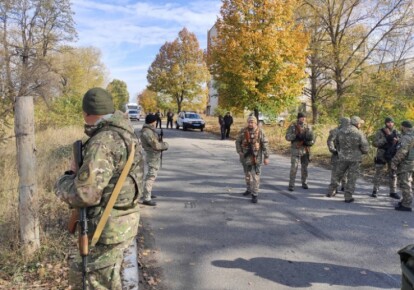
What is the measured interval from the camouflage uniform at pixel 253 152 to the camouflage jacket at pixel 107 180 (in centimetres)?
480

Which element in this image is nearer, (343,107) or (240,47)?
(343,107)

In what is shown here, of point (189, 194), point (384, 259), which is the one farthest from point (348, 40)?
point (384, 259)

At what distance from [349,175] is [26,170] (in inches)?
239

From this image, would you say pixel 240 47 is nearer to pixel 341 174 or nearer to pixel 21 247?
pixel 341 174

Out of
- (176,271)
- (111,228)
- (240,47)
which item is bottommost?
(176,271)

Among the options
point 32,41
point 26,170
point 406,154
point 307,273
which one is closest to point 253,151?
point 406,154

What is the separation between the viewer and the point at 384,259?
15.1 ft

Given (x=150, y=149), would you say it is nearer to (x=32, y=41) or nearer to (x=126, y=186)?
(x=126, y=186)

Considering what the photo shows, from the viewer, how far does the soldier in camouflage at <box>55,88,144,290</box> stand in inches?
93.4

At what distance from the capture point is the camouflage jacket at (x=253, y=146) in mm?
7316

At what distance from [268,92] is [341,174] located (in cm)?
1274

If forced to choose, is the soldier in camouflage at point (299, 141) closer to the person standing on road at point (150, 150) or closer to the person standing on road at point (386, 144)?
the person standing on road at point (386, 144)

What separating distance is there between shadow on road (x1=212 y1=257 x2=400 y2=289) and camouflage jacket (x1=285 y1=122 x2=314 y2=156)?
4.36 metres

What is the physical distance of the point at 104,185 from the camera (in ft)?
7.89
